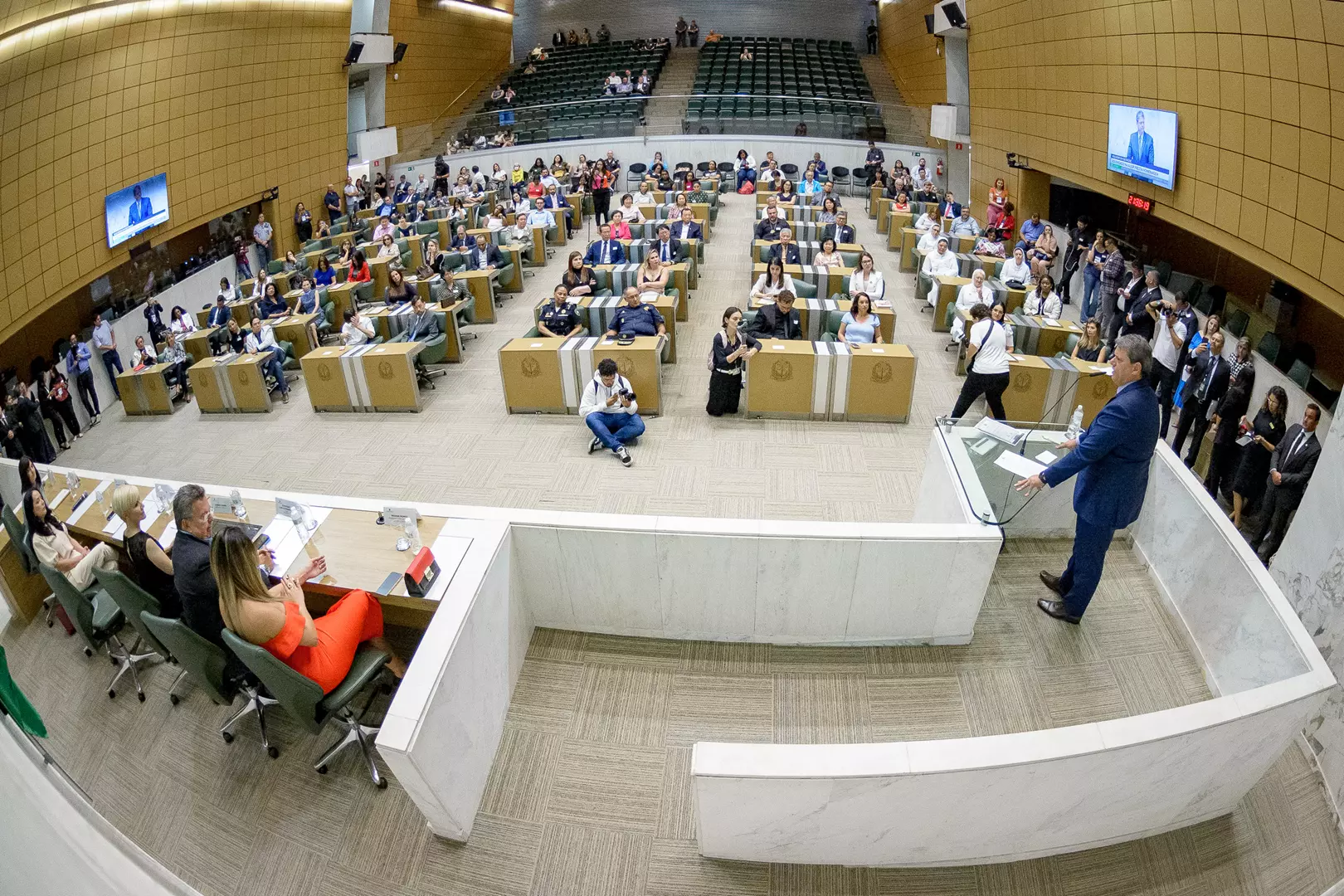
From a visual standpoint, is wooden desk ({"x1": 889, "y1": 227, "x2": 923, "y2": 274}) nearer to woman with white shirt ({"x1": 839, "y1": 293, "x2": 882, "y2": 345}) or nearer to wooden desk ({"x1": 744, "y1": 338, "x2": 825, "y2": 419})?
woman with white shirt ({"x1": 839, "y1": 293, "x2": 882, "y2": 345})

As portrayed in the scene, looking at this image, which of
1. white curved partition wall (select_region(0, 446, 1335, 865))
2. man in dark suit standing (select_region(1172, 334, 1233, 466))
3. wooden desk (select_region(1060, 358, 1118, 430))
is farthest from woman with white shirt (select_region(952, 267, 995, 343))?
white curved partition wall (select_region(0, 446, 1335, 865))

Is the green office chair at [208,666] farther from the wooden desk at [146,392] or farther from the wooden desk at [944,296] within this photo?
the wooden desk at [944,296]

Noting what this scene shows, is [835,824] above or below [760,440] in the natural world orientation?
below

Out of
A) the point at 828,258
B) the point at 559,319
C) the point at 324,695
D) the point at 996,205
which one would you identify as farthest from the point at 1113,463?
the point at 996,205

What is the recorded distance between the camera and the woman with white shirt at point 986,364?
607 centimetres

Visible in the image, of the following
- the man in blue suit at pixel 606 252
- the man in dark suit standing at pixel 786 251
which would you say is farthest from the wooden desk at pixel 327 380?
the man in dark suit standing at pixel 786 251

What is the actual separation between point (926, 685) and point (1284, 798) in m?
1.63

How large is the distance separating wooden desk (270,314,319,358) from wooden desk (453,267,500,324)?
2062 millimetres

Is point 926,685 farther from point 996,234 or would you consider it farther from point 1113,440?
point 996,234

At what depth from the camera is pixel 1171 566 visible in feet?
13.7

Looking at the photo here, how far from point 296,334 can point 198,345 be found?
5.05ft

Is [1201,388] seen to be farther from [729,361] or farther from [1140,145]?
[1140,145]

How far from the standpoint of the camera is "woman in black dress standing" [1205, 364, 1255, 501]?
215 inches

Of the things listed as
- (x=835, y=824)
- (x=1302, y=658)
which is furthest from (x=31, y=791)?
(x=1302, y=658)
